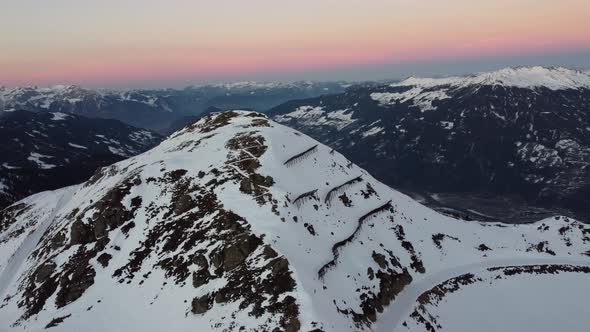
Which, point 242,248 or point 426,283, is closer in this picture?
point 242,248

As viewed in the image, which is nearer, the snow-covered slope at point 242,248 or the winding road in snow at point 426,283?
the snow-covered slope at point 242,248

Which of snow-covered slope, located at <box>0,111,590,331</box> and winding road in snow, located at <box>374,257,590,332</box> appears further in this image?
winding road in snow, located at <box>374,257,590,332</box>

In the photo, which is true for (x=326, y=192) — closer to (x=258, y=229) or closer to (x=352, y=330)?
(x=258, y=229)

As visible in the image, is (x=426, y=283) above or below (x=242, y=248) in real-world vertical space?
below
